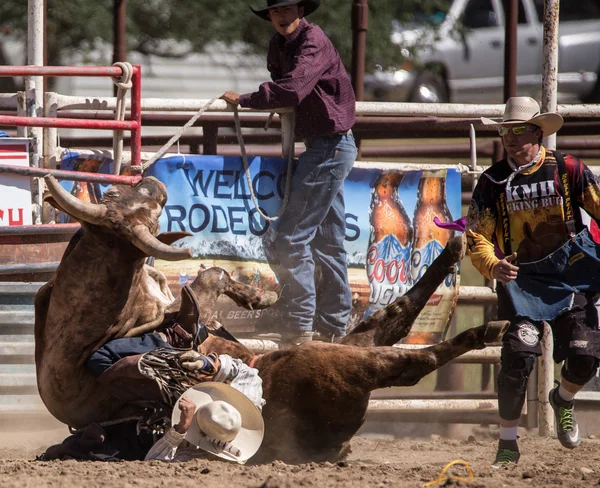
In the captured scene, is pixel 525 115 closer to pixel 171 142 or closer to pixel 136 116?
pixel 171 142

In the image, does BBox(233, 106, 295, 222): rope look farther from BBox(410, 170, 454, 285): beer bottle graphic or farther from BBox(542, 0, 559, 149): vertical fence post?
BBox(542, 0, 559, 149): vertical fence post

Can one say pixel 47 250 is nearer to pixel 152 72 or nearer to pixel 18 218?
pixel 18 218

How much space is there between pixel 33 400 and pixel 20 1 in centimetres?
976

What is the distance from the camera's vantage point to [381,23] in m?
15.3

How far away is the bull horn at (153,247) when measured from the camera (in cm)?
400

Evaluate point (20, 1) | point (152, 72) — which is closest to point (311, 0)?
point (20, 1)

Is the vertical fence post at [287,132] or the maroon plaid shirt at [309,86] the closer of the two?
the maroon plaid shirt at [309,86]

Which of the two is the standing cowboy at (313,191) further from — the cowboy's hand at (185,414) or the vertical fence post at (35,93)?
the cowboy's hand at (185,414)

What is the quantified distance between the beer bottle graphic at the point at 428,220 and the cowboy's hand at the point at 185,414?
2.45m

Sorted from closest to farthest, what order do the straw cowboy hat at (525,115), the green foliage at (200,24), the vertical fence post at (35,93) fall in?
the straw cowboy hat at (525,115)
the vertical fence post at (35,93)
the green foliage at (200,24)

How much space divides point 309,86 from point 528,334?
1878 mm

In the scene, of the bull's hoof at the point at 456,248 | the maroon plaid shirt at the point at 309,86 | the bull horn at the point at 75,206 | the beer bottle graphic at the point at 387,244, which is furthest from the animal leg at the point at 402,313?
the bull horn at the point at 75,206

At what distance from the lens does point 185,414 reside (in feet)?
14.5

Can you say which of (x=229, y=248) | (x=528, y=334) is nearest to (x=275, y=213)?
(x=229, y=248)
